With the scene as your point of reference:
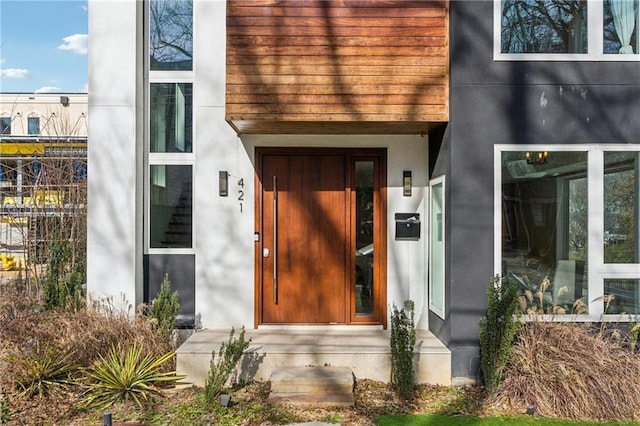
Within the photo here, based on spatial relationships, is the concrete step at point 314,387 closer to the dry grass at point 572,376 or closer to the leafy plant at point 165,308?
the dry grass at point 572,376

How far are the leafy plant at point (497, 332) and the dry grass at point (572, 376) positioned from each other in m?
0.12

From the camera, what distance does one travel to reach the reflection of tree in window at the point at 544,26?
188 inches

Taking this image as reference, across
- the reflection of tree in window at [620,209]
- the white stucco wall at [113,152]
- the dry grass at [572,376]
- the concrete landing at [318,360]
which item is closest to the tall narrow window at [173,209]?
the white stucco wall at [113,152]

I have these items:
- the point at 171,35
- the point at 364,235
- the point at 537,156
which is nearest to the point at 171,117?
A: the point at 171,35

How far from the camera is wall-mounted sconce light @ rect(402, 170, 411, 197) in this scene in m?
5.68

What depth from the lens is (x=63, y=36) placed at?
8.25 meters

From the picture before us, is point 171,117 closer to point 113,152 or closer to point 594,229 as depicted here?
point 113,152

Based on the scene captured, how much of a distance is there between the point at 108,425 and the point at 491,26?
501cm

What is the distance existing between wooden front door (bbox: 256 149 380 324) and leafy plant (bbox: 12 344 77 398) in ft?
7.14

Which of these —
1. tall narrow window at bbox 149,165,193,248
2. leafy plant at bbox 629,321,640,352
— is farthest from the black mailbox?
tall narrow window at bbox 149,165,193,248

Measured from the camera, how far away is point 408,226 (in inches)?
224

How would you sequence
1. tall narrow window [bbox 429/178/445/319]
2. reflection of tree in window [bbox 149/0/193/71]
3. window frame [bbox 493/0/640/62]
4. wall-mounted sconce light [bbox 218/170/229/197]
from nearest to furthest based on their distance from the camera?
window frame [bbox 493/0/640/62], tall narrow window [bbox 429/178/445/319], wall-mounted sconce light [bbox 218/170/229/197], reflection of tree in window [bbox 149/0/193/71]

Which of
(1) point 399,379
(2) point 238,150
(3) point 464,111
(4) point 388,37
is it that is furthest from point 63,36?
(1) point 399,379

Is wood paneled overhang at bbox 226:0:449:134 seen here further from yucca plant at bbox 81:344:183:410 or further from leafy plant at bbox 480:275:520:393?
yucca plant at bbox 81:344:183:410
